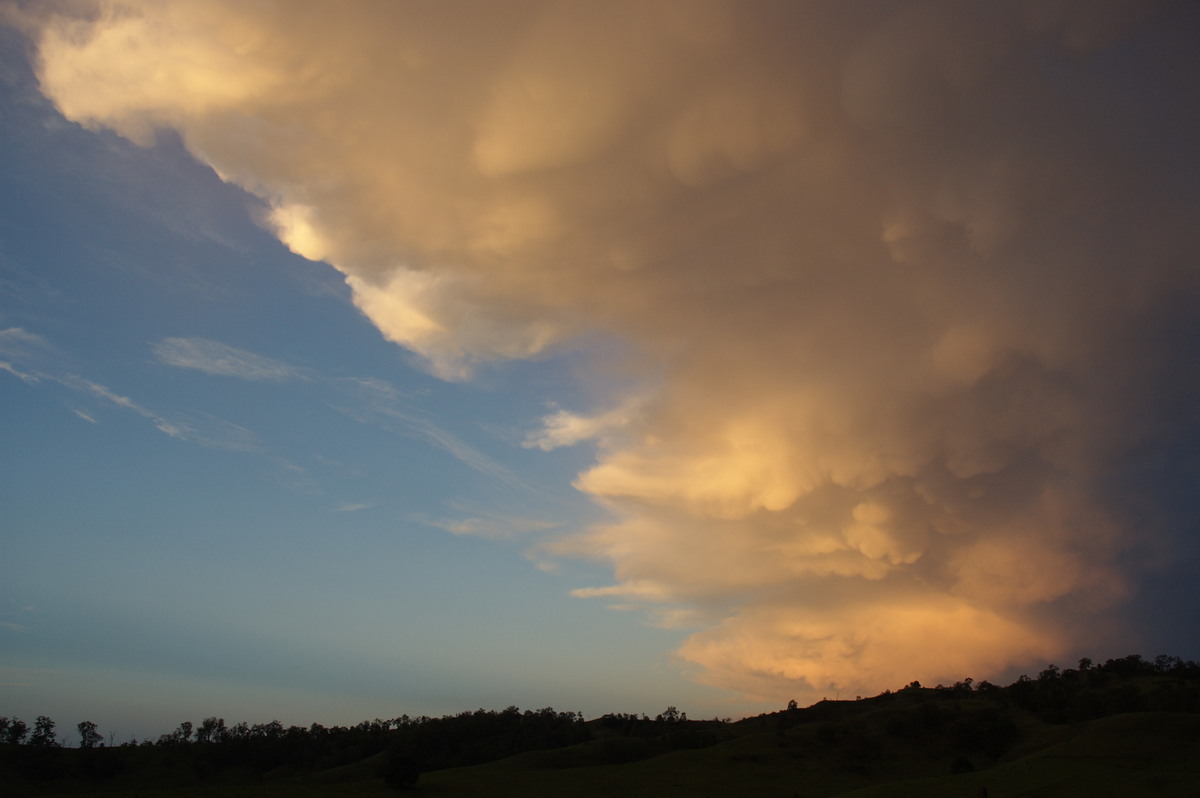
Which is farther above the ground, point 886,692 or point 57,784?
point 886,692

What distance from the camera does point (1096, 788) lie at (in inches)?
2301

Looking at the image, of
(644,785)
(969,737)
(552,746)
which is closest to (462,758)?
(552,746)

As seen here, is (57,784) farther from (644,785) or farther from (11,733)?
(644,785)

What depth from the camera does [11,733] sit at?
174125 mm

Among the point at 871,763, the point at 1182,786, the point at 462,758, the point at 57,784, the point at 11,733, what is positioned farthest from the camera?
the point at 11,733

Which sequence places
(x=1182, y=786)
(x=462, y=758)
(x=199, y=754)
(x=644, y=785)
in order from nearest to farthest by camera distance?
(x=1182, y=786) → (x=644, y=785) → (x=462, y=758) → (x=199, y=754)

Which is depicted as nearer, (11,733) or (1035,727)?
(1035,727)

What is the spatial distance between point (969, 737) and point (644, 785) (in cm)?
4645

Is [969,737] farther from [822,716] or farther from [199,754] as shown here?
[199,754]

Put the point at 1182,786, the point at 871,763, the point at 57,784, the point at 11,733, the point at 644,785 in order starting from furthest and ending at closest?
the point at 11,733 → the point at 57,784 → the point at 871,763 → the point at 644,785 → the point at 1182,786

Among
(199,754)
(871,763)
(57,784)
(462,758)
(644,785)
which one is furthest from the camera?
(199,754)

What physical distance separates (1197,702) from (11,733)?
239141 mm

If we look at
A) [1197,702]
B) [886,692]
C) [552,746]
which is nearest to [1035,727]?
[1197,702]

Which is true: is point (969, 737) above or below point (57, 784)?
above
